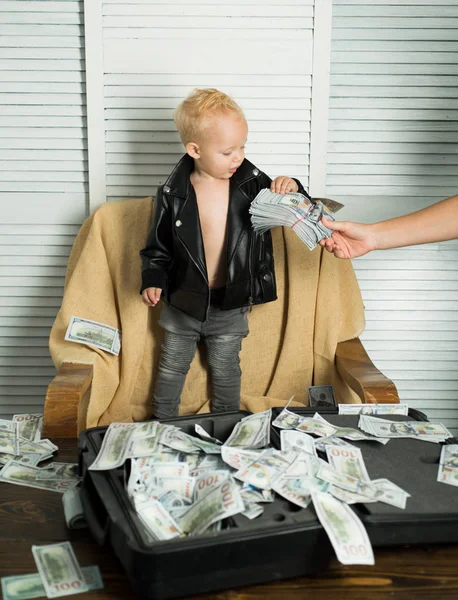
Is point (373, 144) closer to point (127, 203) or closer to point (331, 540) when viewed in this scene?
point (127, 203)

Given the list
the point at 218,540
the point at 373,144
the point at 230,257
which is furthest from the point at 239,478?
the point at 373,144

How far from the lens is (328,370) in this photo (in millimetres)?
2379

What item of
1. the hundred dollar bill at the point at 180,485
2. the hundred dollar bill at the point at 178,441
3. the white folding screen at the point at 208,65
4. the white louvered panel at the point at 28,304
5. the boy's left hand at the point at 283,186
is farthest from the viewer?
the white louvered panel at the point at 28,304

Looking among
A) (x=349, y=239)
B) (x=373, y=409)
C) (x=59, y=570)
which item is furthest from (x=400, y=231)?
(x=59, y=570)

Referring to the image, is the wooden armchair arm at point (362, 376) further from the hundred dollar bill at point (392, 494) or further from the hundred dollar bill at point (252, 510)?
the hundred dollar bill at point (252, 510)

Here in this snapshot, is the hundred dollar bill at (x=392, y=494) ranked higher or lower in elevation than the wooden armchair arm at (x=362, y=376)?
higher

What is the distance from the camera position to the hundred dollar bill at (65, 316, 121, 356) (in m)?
2.24

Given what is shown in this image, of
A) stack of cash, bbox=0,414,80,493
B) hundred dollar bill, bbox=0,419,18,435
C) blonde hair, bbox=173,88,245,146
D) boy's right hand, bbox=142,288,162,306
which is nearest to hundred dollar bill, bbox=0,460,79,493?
stack of cash, bbox=0,414,80,493

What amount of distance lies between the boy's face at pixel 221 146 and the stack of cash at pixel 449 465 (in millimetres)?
1066

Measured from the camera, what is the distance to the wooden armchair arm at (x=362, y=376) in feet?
6.44

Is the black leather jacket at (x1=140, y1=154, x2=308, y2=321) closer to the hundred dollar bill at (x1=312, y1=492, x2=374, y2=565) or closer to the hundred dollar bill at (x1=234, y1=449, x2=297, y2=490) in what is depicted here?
the hundred dollar bill at (x1=234, y1=449, x2=297, y2=490)

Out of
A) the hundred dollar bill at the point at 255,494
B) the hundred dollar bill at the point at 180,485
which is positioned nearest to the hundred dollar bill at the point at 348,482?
the hundred dollar bill at the point at 255,494

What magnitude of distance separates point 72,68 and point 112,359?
108 cm

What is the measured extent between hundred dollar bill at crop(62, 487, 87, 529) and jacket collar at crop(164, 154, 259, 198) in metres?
1.07
